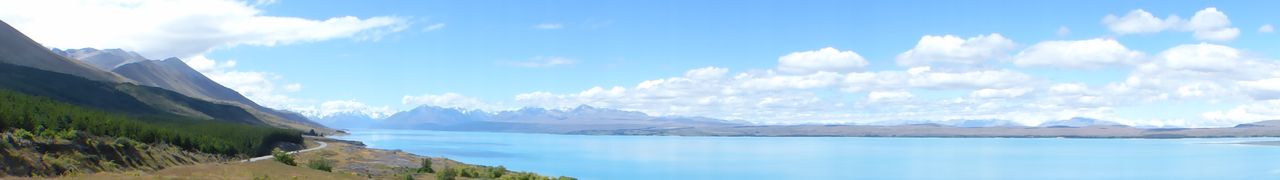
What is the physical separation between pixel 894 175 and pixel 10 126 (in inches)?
4831

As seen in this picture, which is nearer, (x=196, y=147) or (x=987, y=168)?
(x=196, y=147)

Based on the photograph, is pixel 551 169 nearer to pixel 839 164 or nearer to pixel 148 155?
pixel 839 164

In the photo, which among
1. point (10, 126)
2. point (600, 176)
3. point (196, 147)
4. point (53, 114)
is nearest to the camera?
point (10, 126)

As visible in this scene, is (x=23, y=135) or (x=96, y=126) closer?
(x=23, y=135)

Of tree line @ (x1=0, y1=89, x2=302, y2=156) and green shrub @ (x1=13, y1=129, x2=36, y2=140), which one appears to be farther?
tree line @ (x1=0, y1=89, x2=302, y2=156)

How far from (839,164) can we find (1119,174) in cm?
5199

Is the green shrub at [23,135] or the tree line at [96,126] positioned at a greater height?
the tree line at [96,126]

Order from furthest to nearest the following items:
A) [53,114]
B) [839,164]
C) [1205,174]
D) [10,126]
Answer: [839,164] → [1205,174] → [53,114] → [10,126]

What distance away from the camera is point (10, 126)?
199 ft

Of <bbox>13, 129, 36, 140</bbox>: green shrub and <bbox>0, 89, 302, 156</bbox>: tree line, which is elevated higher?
<bbox>0, 89, 302, 156</bbox>: tree line

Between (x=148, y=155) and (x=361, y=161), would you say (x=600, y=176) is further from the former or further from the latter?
(x=148, y=155)

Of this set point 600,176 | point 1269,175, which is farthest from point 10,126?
point 1269,175

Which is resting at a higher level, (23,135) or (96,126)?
(96,126)

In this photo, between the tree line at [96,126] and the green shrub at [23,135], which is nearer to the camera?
the green shrub at [23,135]
